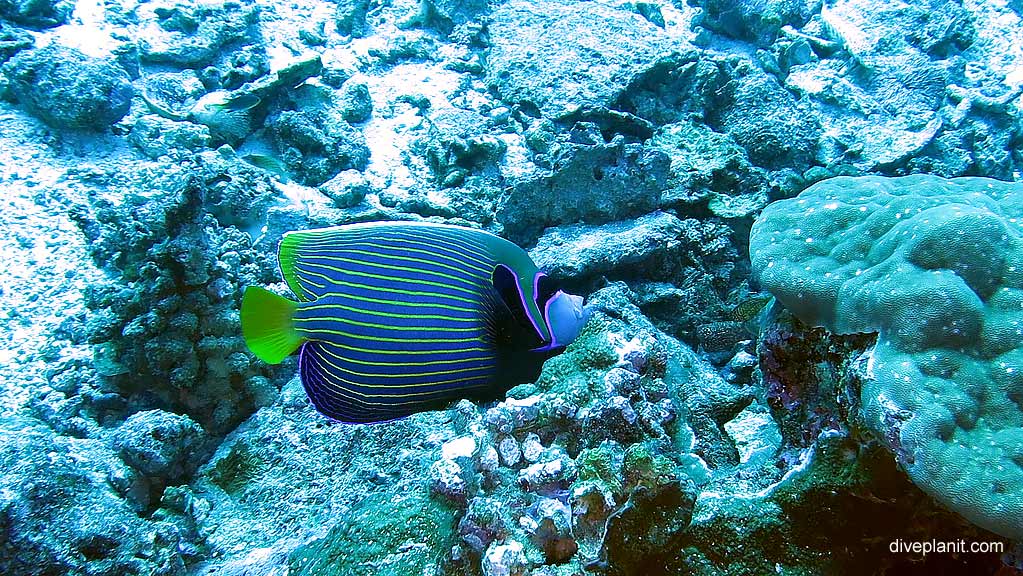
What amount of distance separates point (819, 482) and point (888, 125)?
4.22 m

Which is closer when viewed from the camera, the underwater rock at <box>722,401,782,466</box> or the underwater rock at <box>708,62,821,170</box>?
the underwater rock at <box>722,401,782,466</box>

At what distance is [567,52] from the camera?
4523mm

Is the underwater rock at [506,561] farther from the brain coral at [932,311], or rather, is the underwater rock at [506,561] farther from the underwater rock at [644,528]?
the brain coral at [932,311]

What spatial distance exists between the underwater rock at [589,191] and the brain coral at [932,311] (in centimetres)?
124

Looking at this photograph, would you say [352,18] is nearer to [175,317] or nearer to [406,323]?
[175,317]

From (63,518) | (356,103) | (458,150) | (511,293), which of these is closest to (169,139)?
(356,103)

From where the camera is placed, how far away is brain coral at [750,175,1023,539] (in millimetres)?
1580

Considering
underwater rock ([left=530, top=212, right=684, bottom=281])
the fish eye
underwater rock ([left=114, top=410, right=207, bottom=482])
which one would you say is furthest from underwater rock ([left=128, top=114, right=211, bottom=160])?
the fish eye

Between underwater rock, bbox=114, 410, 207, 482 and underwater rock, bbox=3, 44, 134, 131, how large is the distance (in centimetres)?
273

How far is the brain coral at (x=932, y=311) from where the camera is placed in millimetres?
1580

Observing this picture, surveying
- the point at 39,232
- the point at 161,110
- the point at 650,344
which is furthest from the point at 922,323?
the point at 161,110

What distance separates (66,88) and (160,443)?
3121 mm

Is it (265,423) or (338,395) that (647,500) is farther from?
(265,423)

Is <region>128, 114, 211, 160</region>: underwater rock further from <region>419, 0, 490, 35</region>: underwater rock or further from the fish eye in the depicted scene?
the fish eye
